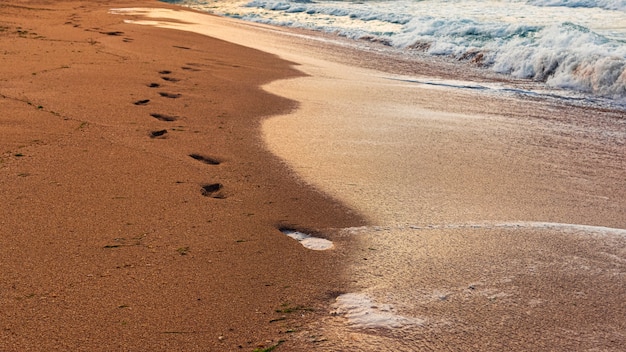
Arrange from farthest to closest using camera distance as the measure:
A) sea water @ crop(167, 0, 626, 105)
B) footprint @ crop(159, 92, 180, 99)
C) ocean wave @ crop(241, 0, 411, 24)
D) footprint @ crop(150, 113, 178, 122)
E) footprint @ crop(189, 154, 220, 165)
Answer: ocean wave @ crop(241, 0, 411, 24)
sea water @ crop(167, 0, 626, 105)
footprint @ crop(159, 92, 180, 99)
footprint @ crop(150, 113, 178, 122)
footprint @ crop(189, 154, 220, 165)

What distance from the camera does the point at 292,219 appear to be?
3.10 metres

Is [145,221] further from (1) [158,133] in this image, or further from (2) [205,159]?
(1) [158,133]

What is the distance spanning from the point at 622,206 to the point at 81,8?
46.9 feet

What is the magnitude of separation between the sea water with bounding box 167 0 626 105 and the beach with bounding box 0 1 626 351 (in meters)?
2.78

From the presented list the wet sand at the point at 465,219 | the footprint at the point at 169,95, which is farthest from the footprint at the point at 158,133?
the footprint at the point at 169,95

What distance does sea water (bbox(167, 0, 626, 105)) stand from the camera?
8867mm

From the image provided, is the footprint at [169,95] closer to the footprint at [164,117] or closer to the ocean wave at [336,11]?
the footprint at [164,117]

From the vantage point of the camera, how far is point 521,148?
193 inches

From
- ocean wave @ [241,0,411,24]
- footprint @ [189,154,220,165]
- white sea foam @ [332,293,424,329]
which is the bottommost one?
white sea foam @ [332,293,424,329]

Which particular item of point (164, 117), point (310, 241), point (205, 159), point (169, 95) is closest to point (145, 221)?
point (310, 241)

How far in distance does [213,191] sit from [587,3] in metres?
21.7

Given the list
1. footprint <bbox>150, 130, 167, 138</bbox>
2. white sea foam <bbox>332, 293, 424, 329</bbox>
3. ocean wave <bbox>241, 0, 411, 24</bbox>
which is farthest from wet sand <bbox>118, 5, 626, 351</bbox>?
ocean wave <bbox>241, 0, 411, 24</bbox>

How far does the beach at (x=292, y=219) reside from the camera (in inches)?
82.5

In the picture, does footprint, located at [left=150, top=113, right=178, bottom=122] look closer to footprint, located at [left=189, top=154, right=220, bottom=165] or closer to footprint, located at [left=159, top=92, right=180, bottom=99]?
footprint, located at [left=159, top=92, right=180, bottom=99]
